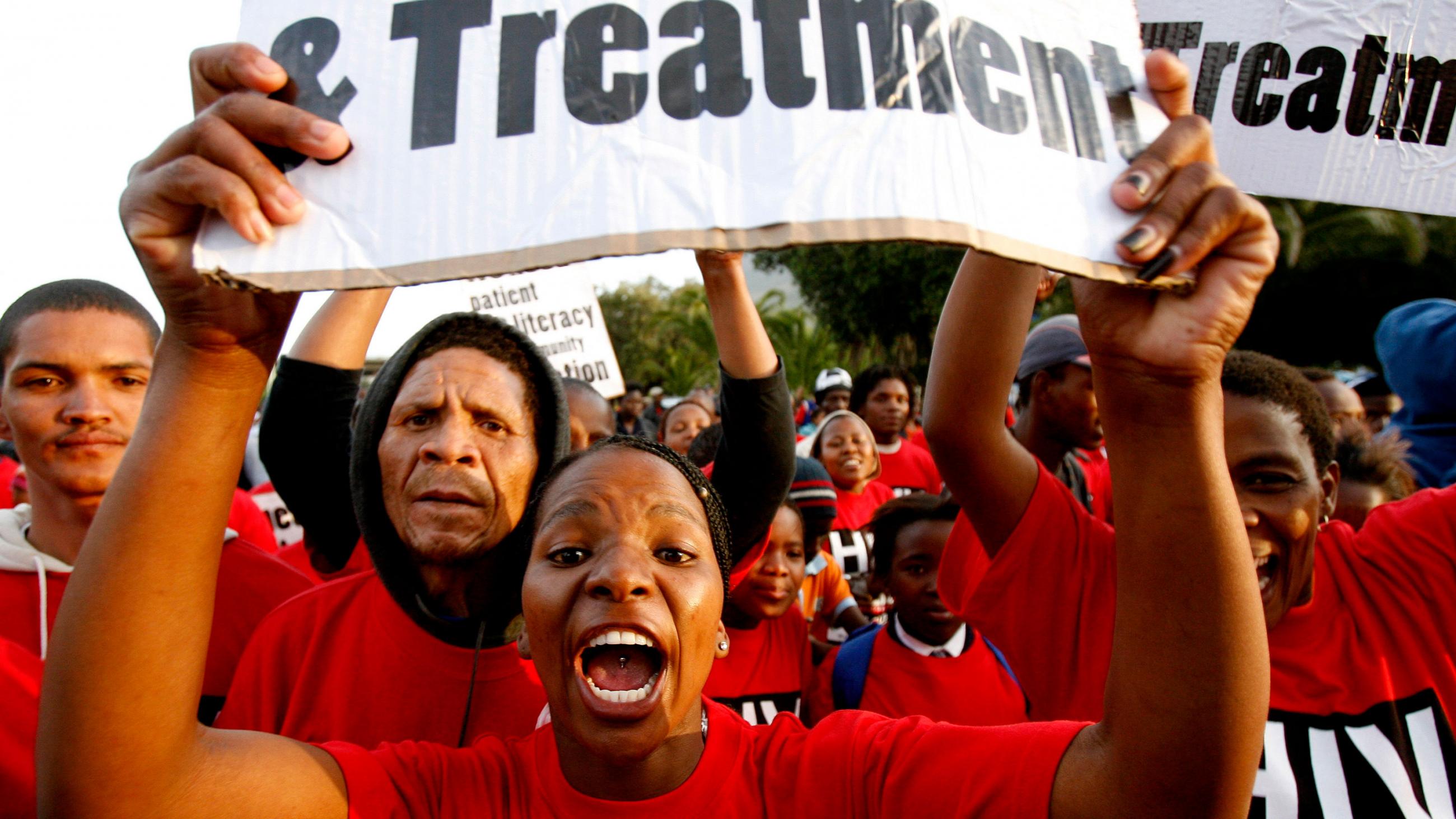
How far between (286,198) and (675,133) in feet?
1.62

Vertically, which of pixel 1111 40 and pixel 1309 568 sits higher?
pixel 1111 40

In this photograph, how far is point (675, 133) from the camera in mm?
1188

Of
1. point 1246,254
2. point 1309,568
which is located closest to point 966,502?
point 1309,568

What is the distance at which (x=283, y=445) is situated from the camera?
2.38 metres

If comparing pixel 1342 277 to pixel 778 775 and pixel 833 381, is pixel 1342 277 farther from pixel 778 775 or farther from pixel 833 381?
pixel 778 775

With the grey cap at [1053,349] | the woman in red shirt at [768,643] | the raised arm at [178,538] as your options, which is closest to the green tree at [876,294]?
the grey cap at [1053,349]

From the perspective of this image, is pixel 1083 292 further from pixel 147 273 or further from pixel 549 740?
pixel 147 273

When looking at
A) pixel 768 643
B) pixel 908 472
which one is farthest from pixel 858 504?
pixel 768 643

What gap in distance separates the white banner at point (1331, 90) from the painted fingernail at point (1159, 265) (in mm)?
1415

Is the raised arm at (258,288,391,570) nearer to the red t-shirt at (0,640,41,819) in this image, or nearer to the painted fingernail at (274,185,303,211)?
the red t-shirt at (0,640,41,819)

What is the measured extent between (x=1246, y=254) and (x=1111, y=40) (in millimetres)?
371

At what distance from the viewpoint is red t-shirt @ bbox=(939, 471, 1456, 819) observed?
1777 mm

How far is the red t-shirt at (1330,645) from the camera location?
70.0 inches

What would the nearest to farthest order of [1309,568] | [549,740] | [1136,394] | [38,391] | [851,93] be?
[851,93] < [1136,394] < [549,740] < [1309,568] < [38,391]
